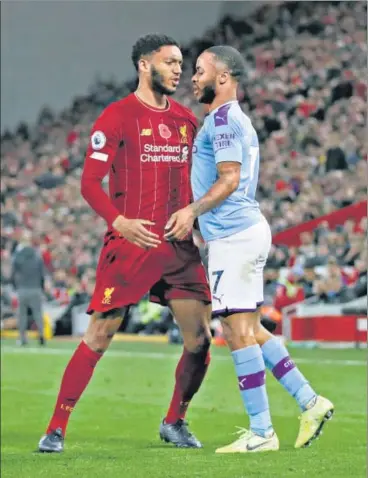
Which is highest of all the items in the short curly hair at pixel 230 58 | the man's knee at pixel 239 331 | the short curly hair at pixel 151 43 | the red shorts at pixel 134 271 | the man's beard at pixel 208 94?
the short curly hair at pixel 151 43

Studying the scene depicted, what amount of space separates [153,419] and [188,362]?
3.25m

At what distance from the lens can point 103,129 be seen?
246 inches

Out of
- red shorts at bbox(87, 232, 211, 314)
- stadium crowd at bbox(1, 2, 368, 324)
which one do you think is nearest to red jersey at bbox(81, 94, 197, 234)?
red shorts at bbox(87, 232, 211, 314)

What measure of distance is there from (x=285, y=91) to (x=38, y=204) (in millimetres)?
9682

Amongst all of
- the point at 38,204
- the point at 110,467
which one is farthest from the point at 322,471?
the point at 38,204

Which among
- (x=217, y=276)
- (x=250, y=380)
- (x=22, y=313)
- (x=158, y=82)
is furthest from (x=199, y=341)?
(x=22, y=313)

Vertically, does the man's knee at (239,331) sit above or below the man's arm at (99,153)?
below

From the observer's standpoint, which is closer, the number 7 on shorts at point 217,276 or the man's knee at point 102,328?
the number 7 on shorts at point 217,276

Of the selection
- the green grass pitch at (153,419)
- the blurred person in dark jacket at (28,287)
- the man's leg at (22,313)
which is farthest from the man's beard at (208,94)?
the man's leg at (22,313)

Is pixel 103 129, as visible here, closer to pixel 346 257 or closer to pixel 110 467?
pixel 110 467

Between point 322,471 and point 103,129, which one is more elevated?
point 103,129

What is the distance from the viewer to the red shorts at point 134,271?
21.6 ft

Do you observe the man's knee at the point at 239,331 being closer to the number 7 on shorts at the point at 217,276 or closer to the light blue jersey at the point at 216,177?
→ the number 7 on shorts at the point at 217,276

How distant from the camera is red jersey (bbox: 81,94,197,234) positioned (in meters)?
6.23
